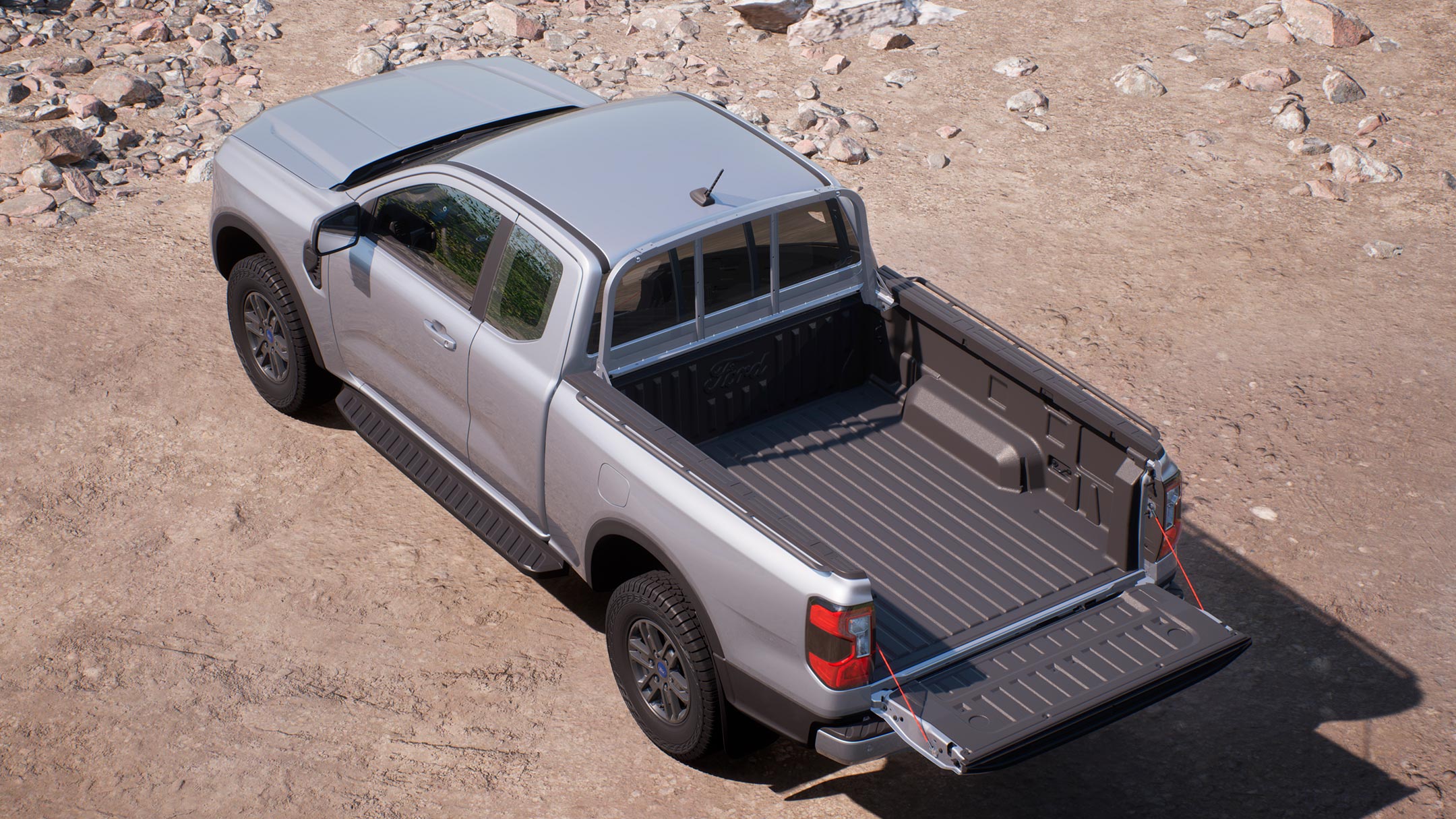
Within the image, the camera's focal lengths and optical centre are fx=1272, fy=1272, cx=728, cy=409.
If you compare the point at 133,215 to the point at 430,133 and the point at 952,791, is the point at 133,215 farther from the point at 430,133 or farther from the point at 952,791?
the point at 952,791

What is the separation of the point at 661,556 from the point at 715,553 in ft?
1.11

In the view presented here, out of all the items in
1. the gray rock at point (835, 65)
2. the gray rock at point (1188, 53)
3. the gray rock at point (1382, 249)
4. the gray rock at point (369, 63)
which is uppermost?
the gray rock at point (1188, 53)

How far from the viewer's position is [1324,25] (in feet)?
40.4

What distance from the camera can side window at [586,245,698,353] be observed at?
5.39 m

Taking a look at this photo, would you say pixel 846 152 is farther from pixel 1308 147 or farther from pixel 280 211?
pixel 280 211

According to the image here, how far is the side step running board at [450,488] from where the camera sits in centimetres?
578

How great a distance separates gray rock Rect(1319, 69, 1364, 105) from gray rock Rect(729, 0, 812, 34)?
15.8 feet

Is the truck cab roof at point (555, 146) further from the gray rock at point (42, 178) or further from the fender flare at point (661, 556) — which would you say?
the gray rock at point (42, 178)

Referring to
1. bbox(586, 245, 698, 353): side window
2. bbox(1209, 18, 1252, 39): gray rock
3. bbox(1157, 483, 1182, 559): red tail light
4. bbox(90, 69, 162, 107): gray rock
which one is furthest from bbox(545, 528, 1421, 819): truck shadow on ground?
bbox(1209, 18, 1252, 39): gray rock

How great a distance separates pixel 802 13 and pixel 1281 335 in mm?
5831

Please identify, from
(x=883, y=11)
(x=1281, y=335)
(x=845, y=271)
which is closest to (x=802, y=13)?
(x=883, y=11)

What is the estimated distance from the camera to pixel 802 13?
12344 millimetres

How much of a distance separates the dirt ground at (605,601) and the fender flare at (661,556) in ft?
2.75

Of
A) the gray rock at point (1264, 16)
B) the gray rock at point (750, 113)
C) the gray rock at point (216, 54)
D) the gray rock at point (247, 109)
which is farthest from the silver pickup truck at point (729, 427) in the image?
the gray rock at point (1264, 16)
